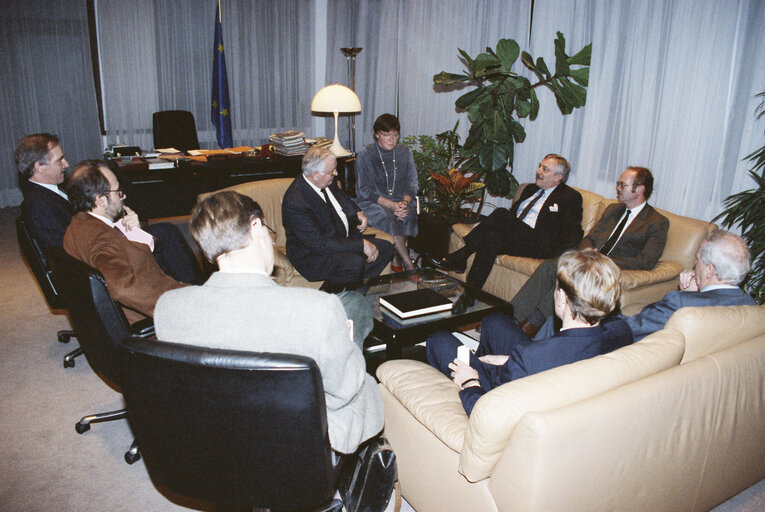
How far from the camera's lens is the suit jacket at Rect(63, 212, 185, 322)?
238cm

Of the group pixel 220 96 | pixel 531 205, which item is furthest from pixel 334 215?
pixel 220 96

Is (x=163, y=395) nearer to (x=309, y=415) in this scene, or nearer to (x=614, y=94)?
(x=309, y=415)

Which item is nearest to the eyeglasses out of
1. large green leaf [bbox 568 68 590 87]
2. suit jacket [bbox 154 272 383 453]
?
large green leaf [bbox 568 68 590 87]

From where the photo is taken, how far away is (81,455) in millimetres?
2475

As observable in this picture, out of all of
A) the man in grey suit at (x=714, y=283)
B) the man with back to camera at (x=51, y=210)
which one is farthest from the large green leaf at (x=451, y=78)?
the man in grey suit at (x=714, y=283)

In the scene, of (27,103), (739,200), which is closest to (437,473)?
(739,200)

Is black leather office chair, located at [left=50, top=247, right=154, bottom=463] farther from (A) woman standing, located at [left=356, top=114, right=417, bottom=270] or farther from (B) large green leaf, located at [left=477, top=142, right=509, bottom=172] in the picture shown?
(B) large green leaf, located at [left=477, top=142, right=509, bottom=172]

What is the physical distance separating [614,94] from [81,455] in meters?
4.49

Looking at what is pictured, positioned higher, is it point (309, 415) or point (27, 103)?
point (27, 103)

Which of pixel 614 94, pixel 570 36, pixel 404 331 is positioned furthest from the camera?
pixel 570 36

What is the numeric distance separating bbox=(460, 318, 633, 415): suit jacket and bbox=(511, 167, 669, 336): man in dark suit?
1.43m

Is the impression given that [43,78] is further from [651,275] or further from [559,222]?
[651,275]

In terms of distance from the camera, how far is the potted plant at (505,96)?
4.61m

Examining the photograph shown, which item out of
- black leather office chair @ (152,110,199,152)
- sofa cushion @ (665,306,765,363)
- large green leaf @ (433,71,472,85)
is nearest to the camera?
sofa cushion @ (665,306,765,363)
